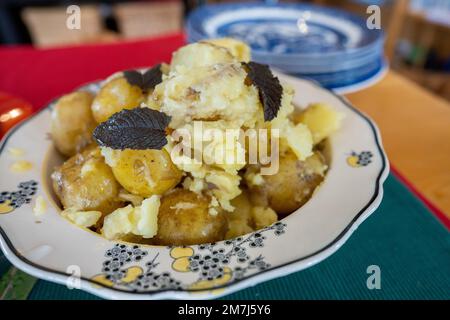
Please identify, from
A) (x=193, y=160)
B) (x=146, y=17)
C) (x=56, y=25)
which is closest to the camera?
(x=193, y=160)

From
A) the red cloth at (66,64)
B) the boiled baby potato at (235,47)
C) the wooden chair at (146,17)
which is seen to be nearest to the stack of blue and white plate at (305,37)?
the red cloth at (66,64)

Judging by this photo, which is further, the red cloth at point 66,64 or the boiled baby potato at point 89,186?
the red cloth at point 66,64

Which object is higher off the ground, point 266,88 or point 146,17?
point 266,88

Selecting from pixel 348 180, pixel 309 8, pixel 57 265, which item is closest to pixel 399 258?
pixel 348 180

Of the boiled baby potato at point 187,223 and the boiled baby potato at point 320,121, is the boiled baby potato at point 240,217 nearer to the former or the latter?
the boiled baby potato at point 187,223

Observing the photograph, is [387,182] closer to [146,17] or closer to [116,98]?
[116,98]

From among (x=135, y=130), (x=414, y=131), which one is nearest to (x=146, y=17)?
(x=414, y=131)

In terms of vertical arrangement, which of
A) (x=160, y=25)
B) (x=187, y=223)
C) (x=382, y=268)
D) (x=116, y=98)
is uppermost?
(x=116, y=98)
